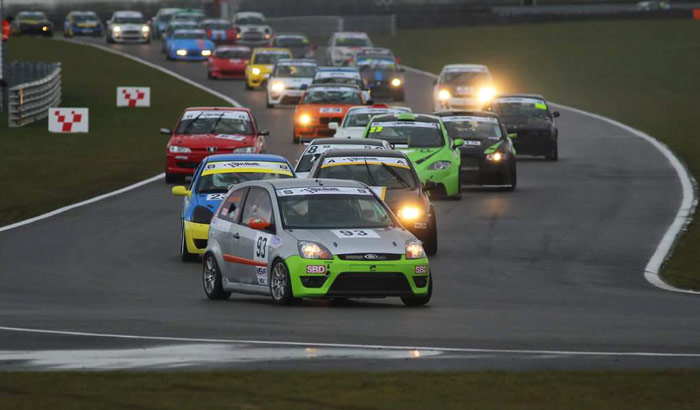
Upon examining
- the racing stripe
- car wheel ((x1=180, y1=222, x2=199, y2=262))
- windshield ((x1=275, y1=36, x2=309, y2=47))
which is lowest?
car wheel ((x1=180, y1=222, x2=199, y2=262))

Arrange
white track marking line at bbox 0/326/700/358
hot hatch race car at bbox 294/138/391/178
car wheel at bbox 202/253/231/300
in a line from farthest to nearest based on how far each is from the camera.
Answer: hot hatch race car at bbox 294/138/391/178 → car wheel at bbox 202/253/231/300 → white track marking line at bbox 0/326/700/358

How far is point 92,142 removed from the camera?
145 feet

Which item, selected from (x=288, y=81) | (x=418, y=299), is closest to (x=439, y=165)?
(x=418, y=299)

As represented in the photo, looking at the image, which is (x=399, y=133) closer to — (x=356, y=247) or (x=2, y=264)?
(x=2, y=264)

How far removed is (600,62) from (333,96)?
3760cm

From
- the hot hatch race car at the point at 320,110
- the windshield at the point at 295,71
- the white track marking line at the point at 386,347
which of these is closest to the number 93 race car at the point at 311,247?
the white track marking line at the point at 386,347

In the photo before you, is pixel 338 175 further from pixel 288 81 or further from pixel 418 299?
pixel 288 81

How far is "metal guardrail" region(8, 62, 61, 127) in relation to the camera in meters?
49.4

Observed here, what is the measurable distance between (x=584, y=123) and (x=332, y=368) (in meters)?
40.1

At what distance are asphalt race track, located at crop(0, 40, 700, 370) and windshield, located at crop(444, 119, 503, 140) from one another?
1.30m

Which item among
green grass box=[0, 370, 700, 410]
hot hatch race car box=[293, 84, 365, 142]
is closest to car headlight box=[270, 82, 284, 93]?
hot hatch race car box=[293, 84, 365, 142]

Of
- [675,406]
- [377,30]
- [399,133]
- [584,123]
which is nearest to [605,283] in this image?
[675,406]

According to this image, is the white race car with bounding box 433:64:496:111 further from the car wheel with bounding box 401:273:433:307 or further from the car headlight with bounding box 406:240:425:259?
the car headlight with bounding box 406:240:425:259

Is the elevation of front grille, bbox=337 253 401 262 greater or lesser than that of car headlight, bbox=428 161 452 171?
greater
